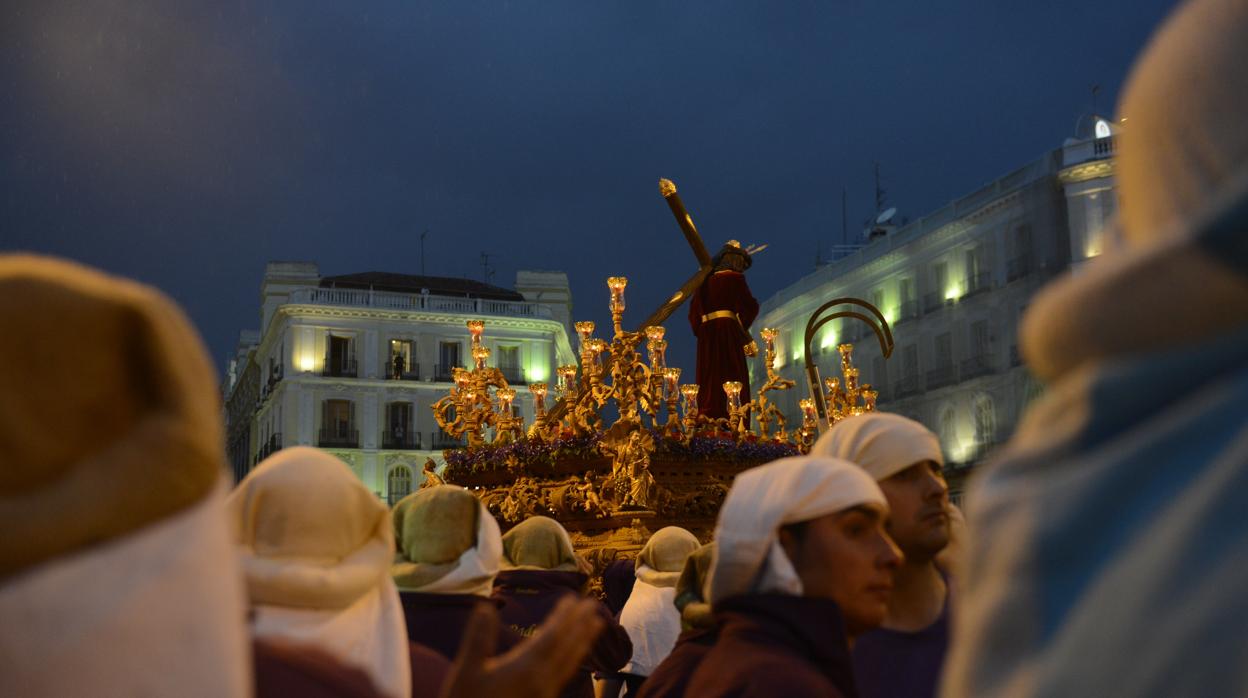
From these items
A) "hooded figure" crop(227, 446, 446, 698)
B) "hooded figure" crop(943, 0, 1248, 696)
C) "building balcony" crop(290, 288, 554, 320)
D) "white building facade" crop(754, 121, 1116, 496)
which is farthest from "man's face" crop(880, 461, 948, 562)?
"building balcony" crop(290, 288, 554, 320)

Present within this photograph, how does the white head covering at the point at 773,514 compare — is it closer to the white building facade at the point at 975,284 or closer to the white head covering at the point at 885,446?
the white head covering at the point at 885,446

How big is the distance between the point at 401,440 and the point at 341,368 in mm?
3548

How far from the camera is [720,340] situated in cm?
1681

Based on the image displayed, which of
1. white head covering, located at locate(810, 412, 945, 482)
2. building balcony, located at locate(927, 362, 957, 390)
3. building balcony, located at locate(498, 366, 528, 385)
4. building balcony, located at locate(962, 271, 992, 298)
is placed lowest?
white head covering, located at locate(810, 412, 945, 482)

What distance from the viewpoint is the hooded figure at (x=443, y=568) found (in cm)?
407

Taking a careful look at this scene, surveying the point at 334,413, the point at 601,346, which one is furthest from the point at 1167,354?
the point at 334,413

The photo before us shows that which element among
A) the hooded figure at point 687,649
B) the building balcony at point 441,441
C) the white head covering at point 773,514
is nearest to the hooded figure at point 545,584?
the hooded figure at point 687,649

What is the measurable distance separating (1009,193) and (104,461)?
36148mm

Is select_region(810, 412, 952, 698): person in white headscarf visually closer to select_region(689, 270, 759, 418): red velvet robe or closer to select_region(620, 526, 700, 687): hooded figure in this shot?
select_region(620, 526, 700, 687): hooded figure

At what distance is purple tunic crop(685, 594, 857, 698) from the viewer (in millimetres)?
2836

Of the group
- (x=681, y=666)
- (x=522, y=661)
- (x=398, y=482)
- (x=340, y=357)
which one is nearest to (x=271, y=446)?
(x=340, y=357)

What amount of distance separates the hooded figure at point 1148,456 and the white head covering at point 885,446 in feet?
8.12

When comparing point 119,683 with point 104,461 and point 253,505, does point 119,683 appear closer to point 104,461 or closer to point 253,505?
point 104,461

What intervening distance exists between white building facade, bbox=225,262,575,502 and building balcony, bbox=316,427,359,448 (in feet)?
0.12
